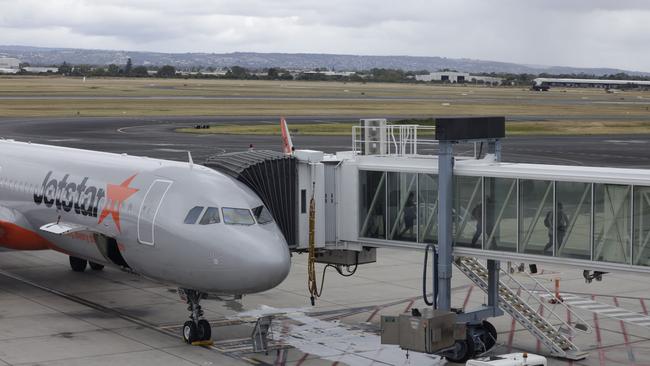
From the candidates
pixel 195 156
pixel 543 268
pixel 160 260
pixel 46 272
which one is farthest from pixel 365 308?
pixel 195 156

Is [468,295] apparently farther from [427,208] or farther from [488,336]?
[427,208]

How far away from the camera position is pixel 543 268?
1596 inches

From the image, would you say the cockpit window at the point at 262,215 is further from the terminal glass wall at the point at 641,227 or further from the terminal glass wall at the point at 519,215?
the terminal glass wall at the point at 641,227

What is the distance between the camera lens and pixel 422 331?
79.6 ft

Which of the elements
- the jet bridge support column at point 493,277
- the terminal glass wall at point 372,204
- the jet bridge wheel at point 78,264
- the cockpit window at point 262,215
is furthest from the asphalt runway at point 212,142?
the cockpit window at point 262,215

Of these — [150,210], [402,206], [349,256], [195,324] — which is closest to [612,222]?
[402,206]

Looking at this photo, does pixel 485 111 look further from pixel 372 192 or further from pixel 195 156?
pixel 372 192

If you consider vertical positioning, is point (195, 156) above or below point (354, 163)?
below

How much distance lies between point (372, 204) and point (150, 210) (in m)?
6.04

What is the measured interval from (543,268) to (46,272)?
19062mm

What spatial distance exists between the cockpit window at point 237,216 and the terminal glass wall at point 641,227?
937 centimetres

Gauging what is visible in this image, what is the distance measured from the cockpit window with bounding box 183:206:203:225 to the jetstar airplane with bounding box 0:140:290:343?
0.03 meters

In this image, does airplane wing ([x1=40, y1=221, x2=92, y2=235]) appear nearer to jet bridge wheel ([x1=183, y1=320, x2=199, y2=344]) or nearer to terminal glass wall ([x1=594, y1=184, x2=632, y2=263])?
jet bridge wheel ([x1=183, y1=320, x2=199, y2=344])

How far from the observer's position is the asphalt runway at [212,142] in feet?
261
